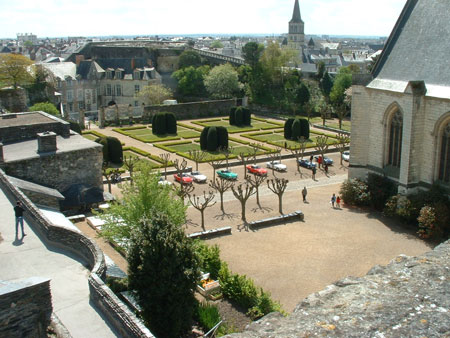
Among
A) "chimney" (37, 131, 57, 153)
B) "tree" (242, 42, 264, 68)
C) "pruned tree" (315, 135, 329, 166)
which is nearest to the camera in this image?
"chimney" (37, 131, 57, 153)

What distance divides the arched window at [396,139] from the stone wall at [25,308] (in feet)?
65.9

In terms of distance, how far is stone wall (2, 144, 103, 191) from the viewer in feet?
71.8

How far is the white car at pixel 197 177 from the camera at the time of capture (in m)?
30.5

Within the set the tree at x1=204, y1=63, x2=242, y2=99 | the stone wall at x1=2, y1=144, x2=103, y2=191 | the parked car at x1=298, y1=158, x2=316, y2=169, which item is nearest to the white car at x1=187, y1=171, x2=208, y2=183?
the parked car at x1=298, y1=158, x2=316, y2=169

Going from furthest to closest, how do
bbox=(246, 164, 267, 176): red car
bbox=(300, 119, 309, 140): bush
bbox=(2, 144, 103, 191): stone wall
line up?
bbox=(300, 119, 309, 140): bush < bbox=(246, 164, 267, 176): red car < bbox=(2, 144, 103, 191): stone wall

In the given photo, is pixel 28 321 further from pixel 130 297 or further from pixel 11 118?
pixel 11 118

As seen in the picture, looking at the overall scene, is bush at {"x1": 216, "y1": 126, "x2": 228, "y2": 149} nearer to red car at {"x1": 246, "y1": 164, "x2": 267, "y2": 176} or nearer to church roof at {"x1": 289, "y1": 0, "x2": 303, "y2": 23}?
red car at {"x1": 246, "y1": 164, "x2": 267, "y2": 176}

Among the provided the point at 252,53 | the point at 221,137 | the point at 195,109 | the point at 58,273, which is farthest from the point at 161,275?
the point at 252,53

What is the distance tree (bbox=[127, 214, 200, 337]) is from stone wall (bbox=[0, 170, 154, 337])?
921 millimetres

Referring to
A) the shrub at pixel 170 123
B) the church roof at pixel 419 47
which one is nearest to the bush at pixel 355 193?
the church roof at pixel 419 47

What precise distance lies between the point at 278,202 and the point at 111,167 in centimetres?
1290

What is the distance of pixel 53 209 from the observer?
68.4 ft

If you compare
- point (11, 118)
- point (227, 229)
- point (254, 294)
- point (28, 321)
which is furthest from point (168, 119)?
point (28, 321)

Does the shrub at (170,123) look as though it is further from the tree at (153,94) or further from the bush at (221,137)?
the tree at (153,94)
